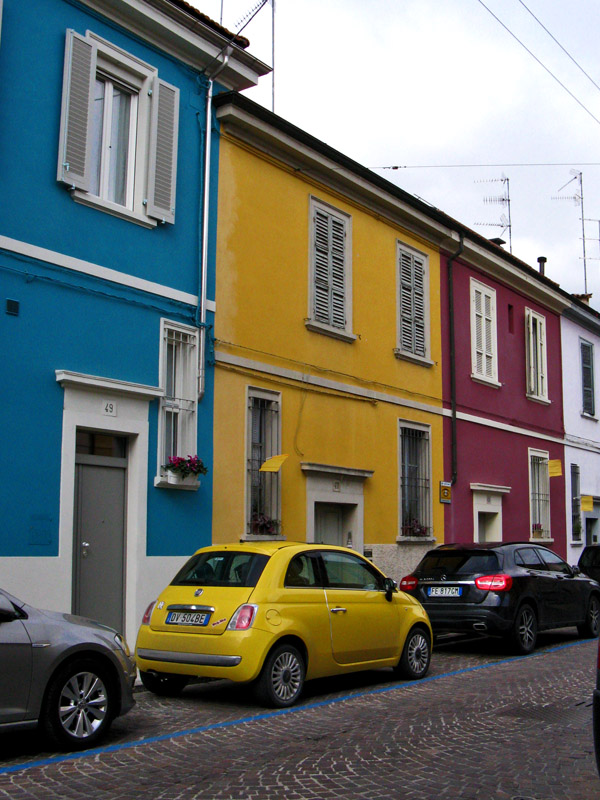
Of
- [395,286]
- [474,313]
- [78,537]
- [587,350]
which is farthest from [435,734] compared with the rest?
[587,350]

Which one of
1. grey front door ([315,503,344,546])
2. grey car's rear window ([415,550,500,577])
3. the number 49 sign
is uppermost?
the number 49 sign

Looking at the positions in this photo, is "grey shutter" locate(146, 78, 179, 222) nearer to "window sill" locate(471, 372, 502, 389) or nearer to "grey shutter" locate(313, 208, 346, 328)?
"grey shutter" locate(313, 208, 346, 328)

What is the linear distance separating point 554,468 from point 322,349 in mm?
10321

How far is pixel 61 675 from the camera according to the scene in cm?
694

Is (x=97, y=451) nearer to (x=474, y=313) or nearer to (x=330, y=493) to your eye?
(x=330, y=493)

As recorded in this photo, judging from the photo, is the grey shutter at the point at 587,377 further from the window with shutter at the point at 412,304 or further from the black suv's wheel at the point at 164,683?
the black suv's wheel at the point at 164,683

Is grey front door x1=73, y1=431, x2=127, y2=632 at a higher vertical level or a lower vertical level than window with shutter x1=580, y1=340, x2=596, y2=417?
lower

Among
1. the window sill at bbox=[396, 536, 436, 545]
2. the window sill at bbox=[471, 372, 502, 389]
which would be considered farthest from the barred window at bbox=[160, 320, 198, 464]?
the window sill at bbox=[471, 372, 502, 389]

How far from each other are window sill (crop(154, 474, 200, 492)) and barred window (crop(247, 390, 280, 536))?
60.1 inches

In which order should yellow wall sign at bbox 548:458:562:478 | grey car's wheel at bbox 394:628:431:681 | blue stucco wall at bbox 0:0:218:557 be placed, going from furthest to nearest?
yellow wall sign at bbox 548:458:562:478 → blue stucco wall at bbox 0:0:218:557 → grey car's wheel at bbox 394:628:431:681

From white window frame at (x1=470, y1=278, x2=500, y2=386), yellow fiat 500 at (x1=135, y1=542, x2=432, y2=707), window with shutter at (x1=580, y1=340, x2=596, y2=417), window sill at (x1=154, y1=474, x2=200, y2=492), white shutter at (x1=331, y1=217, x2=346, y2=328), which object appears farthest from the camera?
window with shutter at (x1=580, y1=340, x2=596, y2=417)

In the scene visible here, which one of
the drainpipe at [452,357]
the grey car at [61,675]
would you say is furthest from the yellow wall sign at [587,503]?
the grey car at [61,675]

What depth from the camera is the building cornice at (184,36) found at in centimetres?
1234

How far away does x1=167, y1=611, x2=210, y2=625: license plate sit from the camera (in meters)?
8.70
